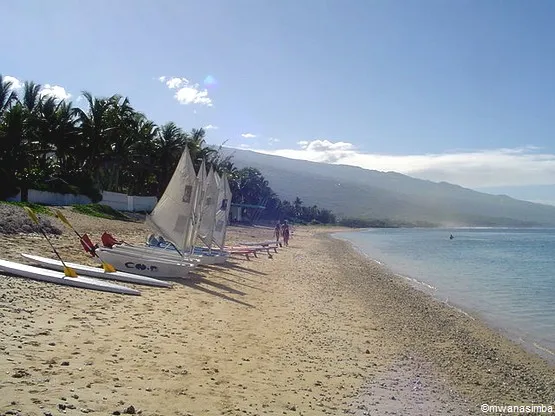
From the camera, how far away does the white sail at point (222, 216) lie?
2306 centimetres

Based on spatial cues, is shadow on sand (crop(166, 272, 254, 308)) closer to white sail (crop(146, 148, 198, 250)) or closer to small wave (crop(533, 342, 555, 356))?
white sail (crop(146, 148, 198, 250))

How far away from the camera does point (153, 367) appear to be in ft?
22.7

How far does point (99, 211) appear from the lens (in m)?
34.8

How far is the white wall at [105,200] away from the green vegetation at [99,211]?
102 inches

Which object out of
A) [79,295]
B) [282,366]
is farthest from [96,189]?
[282,366]

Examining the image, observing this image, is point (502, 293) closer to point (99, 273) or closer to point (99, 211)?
point (99, 273)

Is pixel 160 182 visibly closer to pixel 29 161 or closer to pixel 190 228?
pixel 29 161

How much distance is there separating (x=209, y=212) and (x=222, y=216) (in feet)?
6.99

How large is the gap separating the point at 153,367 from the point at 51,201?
104 feet

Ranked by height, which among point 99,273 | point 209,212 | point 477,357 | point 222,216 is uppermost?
point 209,212

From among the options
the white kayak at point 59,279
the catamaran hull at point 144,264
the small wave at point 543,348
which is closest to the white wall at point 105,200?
the catamaran hull at point 144,264

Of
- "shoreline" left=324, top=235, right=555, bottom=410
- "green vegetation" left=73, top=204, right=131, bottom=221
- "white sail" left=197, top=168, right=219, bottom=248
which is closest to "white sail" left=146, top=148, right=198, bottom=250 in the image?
"white sail" left=197, top=168, right=219, bottom=248

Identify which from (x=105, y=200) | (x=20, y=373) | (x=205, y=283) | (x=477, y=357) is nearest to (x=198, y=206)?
(x=205, y=283)

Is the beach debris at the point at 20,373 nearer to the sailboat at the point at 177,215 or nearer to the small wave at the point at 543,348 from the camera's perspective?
the sailboat at the point at 177,215
